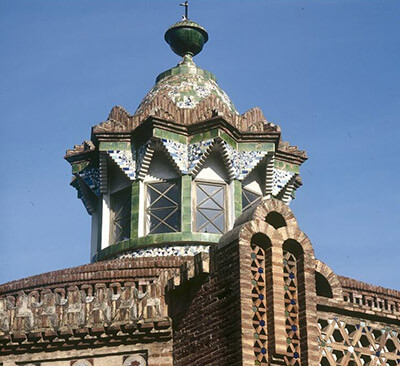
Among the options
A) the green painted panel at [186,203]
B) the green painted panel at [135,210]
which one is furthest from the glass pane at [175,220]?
the green painted panel at [135,210]

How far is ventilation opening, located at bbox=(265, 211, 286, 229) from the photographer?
1719 centimetres

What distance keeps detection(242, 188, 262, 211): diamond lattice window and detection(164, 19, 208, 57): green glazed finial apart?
3.52m

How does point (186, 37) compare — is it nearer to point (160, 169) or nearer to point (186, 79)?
point (186, 79)

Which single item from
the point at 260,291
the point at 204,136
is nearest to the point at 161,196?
the point at 204,136

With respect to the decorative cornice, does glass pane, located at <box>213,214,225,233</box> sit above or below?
below

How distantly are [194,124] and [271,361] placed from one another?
7.83 meters

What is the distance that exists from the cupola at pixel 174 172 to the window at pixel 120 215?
0.06ft

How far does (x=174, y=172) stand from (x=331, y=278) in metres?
5.62

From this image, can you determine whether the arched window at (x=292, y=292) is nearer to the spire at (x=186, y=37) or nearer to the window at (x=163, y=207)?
the window at (x=163, y=207)

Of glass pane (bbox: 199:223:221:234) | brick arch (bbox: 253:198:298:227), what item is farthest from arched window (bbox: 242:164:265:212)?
brick arch (bbox: 253:198:298:227)

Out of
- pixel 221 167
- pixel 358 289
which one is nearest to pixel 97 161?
pixel 221 167

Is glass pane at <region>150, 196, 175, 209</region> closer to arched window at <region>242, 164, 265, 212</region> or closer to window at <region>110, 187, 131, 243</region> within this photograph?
window at <region>110, 187, 131, 243</region>

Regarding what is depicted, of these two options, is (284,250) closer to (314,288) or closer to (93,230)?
(314,288)

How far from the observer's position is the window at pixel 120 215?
2283cm
